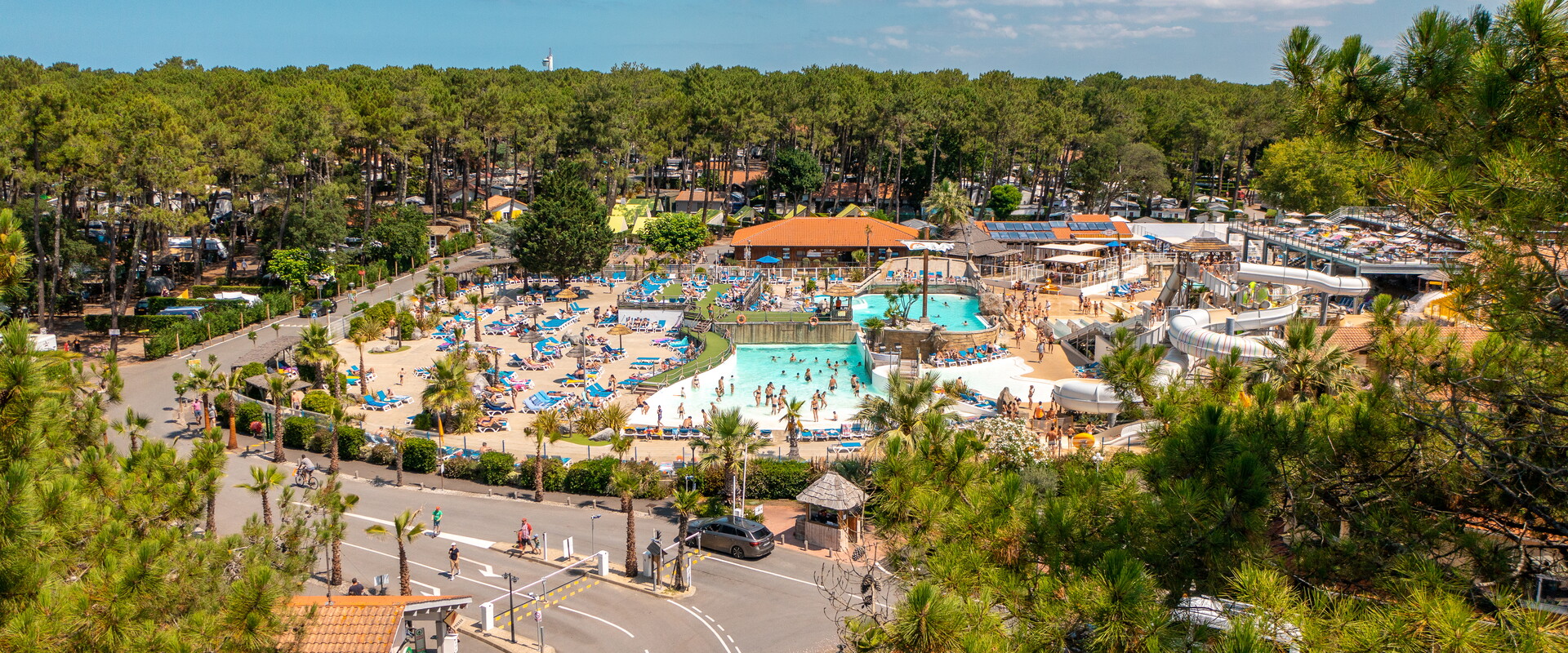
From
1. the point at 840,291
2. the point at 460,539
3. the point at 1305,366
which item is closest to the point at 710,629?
the point at 460,539

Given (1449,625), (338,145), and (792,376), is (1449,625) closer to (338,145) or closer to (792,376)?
(792,376)

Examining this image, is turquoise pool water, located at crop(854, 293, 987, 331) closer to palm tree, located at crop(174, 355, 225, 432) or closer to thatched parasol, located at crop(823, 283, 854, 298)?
thatched parasol, located at crop(823, 283, 854, 298)

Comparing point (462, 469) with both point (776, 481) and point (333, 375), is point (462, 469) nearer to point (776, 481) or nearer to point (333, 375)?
point (333, 375)

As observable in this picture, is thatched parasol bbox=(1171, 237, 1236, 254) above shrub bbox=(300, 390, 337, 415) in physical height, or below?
above

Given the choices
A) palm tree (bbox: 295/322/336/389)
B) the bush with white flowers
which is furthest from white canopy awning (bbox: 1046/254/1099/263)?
palm tree (bbox: 295/322/336/389)

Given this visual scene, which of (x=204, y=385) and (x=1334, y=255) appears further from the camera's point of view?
(x=1334, y=255)
